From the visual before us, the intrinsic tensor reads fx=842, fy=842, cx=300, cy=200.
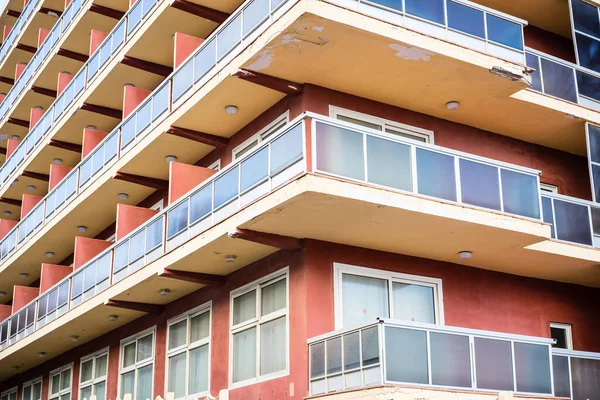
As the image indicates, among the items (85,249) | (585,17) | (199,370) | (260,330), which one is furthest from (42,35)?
(585,17)

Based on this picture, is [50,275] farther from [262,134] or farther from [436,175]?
[436,175]

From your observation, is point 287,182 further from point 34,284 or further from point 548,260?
point 34,284

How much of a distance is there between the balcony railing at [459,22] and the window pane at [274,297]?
6223 mm

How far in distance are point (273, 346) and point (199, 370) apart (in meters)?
3.51

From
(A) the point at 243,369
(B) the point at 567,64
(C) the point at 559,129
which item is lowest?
(A) the point at 243,369

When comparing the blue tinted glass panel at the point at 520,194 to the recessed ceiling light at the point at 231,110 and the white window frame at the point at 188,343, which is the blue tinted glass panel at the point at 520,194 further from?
the white window frame at the point at 188,343

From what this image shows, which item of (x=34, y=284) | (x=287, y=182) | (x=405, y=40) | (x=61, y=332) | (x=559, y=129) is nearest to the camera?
(x=287, y=182)

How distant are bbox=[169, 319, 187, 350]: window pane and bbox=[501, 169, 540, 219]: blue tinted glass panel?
9223 millimetres

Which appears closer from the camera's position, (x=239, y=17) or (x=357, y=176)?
(x=357, y=176)

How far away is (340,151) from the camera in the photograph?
16625 millimetres

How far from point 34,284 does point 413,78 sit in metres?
25.5

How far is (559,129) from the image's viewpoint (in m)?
21.8

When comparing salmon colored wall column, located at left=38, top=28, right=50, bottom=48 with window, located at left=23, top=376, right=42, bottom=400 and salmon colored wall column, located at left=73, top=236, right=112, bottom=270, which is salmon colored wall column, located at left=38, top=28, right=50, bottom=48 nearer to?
salmon colored wall column, located at left=73, top=236, right=112, bottom=270

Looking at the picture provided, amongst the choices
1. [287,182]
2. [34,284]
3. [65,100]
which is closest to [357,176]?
[287,182]
